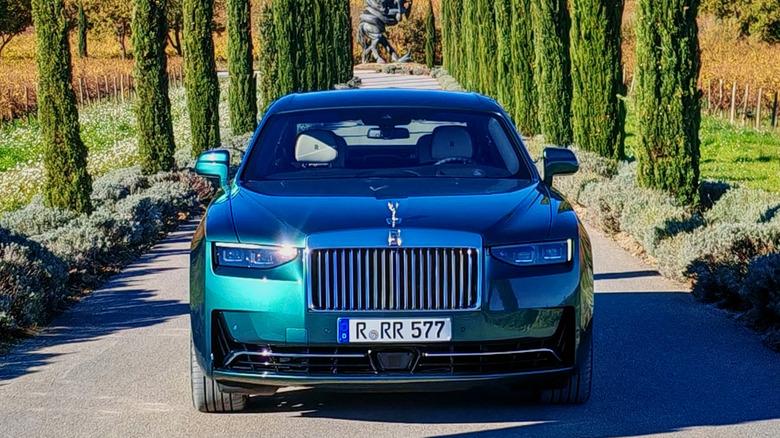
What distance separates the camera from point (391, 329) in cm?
611

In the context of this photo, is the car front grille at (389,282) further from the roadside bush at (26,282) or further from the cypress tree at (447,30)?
the cypress tree at (447,30)

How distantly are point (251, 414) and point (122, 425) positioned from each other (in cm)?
67

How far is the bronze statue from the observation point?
7819 centimetres

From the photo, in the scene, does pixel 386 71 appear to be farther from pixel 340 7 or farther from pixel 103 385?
pixel 103 385

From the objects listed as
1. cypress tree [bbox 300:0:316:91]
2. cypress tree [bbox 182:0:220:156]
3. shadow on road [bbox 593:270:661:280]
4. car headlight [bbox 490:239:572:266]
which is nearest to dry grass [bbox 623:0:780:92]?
cypress tree [bbox 182:0:220:156]

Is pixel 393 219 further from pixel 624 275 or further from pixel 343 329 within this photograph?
pixel 624 275

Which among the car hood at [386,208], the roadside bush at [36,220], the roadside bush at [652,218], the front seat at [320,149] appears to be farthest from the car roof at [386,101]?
the roadside bush at [36,220]

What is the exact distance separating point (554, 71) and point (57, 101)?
1136 cm

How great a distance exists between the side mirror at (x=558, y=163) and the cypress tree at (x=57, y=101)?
9.47m

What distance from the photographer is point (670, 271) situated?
1177cm

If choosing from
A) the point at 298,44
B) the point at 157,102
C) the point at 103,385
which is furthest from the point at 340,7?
the point at 103,385

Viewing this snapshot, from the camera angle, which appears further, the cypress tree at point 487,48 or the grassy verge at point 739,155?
the cypress tree at point 487,48

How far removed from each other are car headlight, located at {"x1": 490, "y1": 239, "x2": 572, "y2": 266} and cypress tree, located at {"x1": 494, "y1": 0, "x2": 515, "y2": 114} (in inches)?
959

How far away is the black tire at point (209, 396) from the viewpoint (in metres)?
6.68
